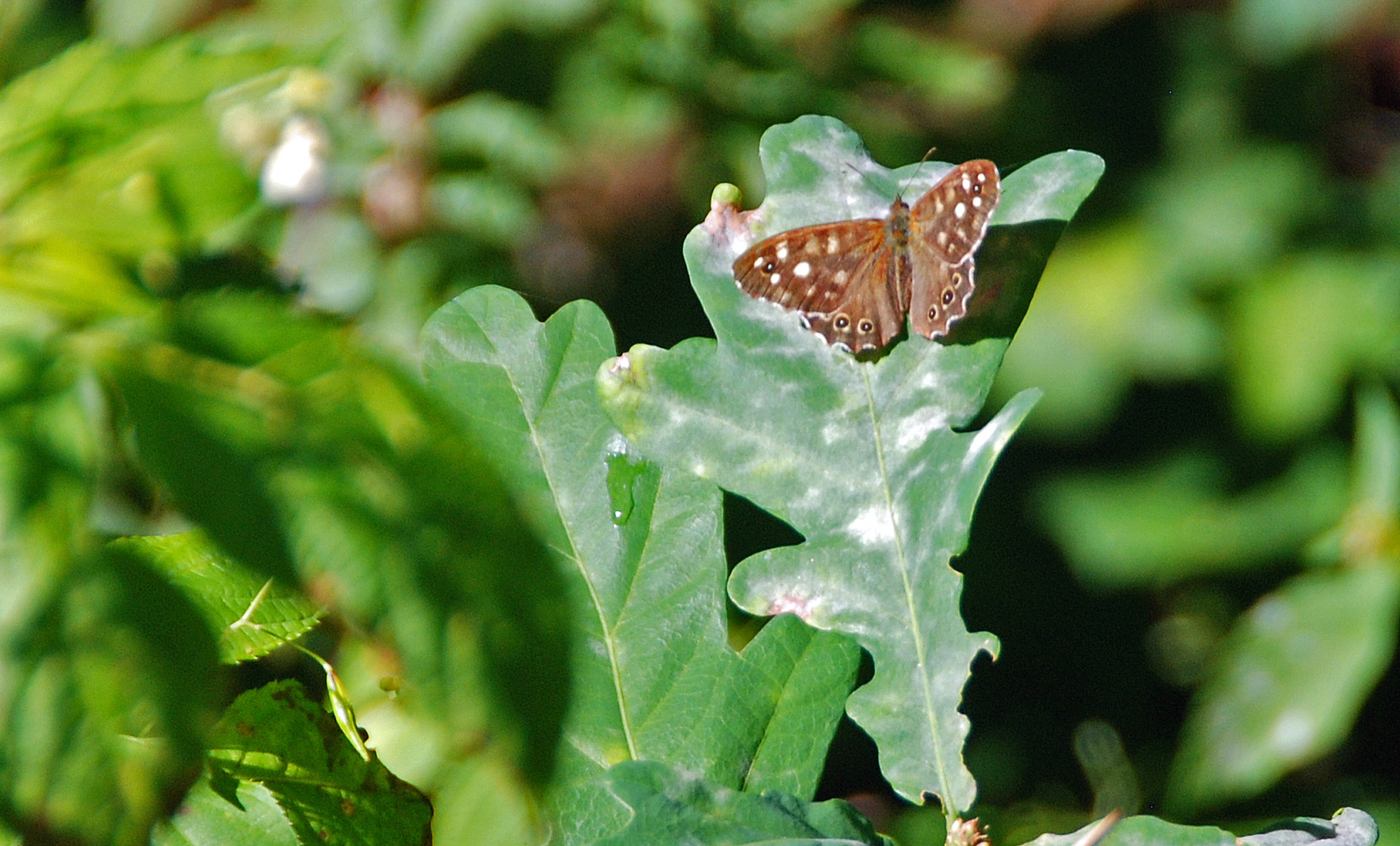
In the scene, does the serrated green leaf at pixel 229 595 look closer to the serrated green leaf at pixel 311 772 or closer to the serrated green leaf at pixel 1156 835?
the serrated green leaf at pixel 311 772

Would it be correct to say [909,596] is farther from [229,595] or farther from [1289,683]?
[1289,683]

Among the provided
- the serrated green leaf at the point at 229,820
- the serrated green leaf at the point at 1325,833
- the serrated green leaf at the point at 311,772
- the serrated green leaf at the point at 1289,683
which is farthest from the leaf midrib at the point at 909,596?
the serrated green leaf at the point at 1289,683

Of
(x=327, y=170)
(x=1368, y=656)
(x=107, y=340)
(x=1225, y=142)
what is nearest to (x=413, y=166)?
(x=327, y=170)

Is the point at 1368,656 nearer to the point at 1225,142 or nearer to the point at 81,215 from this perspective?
the point at 1225,142

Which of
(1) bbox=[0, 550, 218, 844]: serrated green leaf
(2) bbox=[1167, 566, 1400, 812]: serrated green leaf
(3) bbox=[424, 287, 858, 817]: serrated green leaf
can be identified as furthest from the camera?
(2) bbox=[1167, 566, 1400, 812]: serrated green leaf

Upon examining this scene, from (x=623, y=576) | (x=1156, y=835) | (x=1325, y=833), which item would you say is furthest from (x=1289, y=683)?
(x=623, y=576)

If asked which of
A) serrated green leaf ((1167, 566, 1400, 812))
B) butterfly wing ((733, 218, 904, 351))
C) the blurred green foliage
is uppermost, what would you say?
butterfly wing ((733, 218, 904, 351))

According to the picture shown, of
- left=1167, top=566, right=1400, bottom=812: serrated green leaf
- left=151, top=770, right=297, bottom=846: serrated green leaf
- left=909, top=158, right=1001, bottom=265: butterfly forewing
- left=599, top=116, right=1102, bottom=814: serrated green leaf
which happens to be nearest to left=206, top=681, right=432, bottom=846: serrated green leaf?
left=151, top=770, right=297, bottom=846: serrated green leaf

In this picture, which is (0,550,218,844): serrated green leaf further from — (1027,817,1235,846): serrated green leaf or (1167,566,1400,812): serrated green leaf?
(1167,566,1400,812): serrated green leaf
